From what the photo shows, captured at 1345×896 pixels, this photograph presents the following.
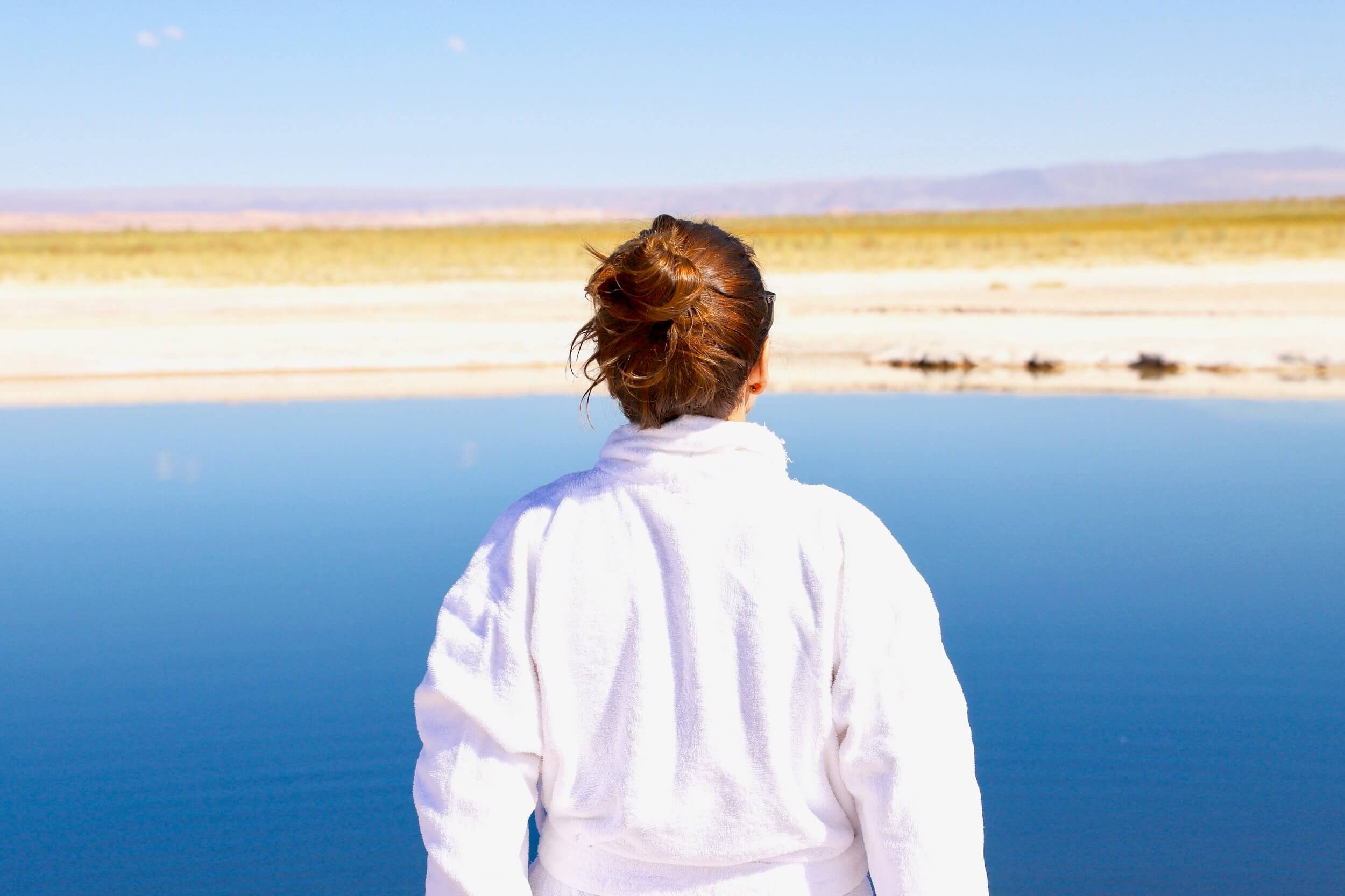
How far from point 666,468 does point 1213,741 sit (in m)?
2.88

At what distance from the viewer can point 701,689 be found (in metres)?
1.21

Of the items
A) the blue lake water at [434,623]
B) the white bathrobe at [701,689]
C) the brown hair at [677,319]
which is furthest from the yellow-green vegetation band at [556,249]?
the blue lake water at [434,623]

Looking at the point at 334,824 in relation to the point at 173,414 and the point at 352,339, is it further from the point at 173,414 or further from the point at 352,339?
the point at 352,339

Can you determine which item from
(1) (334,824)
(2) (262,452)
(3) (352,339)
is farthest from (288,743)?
(3) (352,339)

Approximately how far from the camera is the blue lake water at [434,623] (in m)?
3.14

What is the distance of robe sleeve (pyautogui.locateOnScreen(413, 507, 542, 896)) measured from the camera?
1.22 metres

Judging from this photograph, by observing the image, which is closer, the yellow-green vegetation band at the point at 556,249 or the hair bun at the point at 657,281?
the hair bun at the point at 657,281

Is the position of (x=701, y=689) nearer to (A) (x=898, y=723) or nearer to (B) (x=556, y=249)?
(A) (x=898, y=723)

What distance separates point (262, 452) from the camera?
27.0 feet

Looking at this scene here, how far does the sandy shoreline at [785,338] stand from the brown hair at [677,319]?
30.4ft

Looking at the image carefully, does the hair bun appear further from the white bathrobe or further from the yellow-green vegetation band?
the yellow-green vegetation band

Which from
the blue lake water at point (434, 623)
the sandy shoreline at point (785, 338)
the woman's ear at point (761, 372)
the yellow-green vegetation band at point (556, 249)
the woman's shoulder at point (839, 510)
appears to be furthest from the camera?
the yellow-green vegetation band at point (556, 249)

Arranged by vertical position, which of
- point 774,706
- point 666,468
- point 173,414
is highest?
point 666,468

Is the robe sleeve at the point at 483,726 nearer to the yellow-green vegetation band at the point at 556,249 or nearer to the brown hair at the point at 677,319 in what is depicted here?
the brown hair at the point at 677,319
